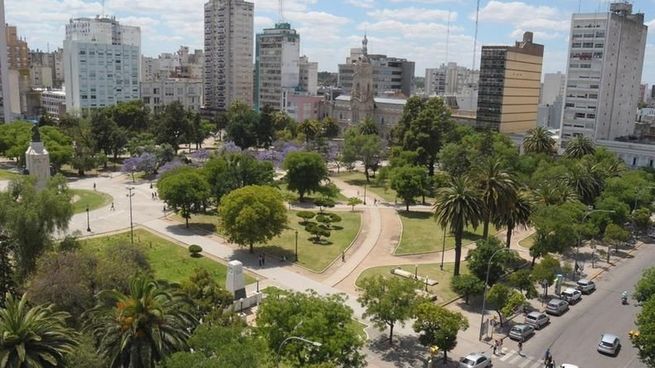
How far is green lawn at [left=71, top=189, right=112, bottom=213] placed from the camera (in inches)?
2930

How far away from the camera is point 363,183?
98250 mm

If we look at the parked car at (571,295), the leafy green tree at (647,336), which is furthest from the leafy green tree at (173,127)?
the leafy green tree at (647,336)

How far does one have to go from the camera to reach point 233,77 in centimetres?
19112

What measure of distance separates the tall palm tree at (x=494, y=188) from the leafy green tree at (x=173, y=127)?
7445 cm

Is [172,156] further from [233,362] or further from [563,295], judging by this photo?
[233,362]

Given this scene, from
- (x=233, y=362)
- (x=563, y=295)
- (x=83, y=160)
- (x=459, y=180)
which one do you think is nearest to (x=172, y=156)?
(x=83, y=160)

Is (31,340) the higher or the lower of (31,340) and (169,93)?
the lower

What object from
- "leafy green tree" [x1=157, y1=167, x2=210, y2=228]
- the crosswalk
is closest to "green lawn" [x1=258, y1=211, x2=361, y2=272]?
"leafy green tree" [x1=157, y1=167, x2=210, y2=228]

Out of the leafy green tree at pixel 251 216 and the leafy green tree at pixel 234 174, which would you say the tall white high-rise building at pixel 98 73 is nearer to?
the leafy green tree at pixel 234 174

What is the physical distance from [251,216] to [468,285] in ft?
69.4

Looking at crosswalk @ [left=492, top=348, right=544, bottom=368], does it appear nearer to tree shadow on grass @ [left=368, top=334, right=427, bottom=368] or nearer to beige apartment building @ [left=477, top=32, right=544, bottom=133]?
tree shadow on grass @ [left=368, top=334, right=427, bottom=368]

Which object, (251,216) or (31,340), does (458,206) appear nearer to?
(251,216)

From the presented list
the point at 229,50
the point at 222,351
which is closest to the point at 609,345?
the point at 222,351

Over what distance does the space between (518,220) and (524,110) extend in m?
91.5
